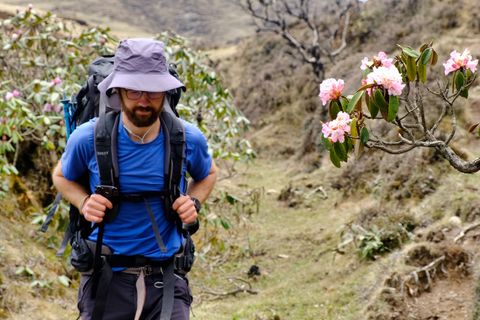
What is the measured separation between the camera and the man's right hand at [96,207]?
2.75 metres

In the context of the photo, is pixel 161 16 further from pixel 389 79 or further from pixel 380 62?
pixel 389 79

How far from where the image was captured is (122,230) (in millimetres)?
2914

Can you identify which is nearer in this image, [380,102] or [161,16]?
[380,102]

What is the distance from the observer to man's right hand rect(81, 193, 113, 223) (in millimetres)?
2752

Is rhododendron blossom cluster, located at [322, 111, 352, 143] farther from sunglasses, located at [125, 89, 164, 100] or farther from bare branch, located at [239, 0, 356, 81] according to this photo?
bare branch, located at [239, 0, 356, 81]

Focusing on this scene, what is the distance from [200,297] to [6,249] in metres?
2.07

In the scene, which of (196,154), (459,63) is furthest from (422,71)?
(196,154)

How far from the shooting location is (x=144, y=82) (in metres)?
2.78

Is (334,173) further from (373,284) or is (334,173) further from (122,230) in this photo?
(122,230)

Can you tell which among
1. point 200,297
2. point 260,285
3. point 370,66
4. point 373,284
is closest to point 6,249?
point 200,297

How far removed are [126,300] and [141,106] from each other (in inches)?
33.0

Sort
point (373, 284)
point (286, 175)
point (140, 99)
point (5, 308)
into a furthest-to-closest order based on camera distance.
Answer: point (286, 175), point (373, 284), point (5, 308), point (140, 99)

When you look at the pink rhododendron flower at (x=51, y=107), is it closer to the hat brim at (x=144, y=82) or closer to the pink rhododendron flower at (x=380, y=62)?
the hat brim at (x=144, y=82)

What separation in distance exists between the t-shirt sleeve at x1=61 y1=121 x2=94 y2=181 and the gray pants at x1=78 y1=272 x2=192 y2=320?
0.47m
